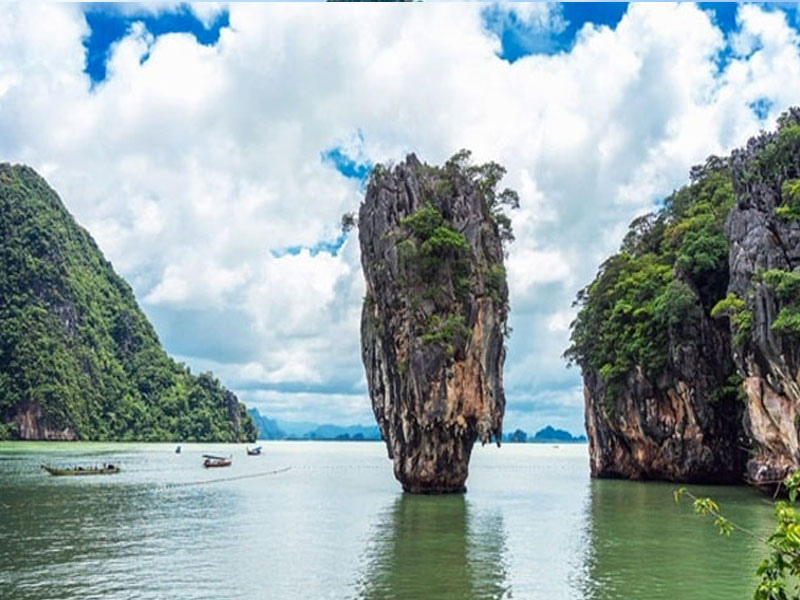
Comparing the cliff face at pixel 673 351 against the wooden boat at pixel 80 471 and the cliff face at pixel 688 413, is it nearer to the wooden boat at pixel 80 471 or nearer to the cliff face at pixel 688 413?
the cliff face at pixel 688 413

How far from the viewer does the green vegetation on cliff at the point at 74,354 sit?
95.8 m

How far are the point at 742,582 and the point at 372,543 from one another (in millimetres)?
8807

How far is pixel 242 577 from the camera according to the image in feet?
50.6

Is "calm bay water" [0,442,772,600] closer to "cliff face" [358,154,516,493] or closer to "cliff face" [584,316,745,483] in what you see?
"cliff face" [358,154,516,493]

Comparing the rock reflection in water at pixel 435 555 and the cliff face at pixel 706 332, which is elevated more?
the cliff face at pixel 706 332

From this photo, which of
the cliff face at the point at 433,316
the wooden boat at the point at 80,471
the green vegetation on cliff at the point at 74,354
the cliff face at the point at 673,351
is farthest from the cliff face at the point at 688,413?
the green vegetation on cliff at the point at 74,354

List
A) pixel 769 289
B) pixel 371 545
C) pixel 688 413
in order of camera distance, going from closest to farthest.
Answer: pixel 371 545 < pixel 769 289 < pixel 688 413

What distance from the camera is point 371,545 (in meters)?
19.1

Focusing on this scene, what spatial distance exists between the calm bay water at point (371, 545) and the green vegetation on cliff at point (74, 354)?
67706 mm

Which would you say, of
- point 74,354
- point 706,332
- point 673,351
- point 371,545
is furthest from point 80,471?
point 74,354

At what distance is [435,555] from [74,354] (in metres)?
100

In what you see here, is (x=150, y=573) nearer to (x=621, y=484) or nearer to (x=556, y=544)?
(x=556, y=544)

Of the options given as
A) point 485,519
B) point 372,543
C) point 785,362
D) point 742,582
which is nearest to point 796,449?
point 785,362

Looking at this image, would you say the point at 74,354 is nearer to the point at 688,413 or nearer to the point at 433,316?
the point at 433,316
